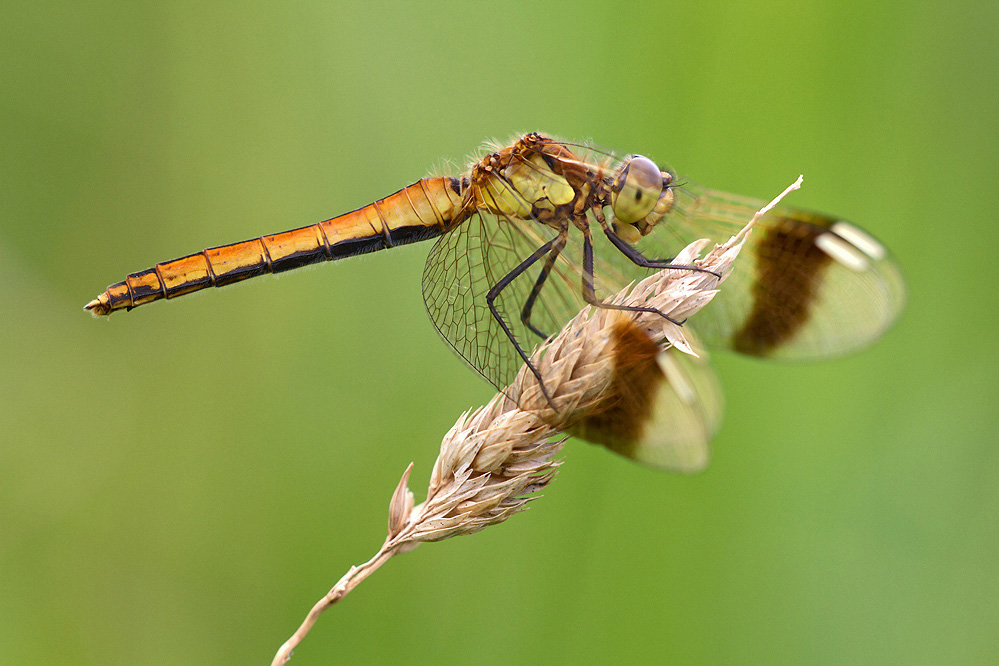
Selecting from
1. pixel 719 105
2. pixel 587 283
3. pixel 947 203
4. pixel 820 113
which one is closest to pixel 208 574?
pixel 587 283

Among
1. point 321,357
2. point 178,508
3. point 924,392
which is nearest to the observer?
point 924,392

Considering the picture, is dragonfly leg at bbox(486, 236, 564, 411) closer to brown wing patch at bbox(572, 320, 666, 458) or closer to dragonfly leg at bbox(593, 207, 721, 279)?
dragonfly leg at bbox(593, 207, 721, 279)

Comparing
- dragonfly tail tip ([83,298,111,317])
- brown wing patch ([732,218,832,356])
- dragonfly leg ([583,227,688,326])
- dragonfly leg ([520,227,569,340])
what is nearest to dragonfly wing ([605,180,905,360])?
brown wing patch ([732,218,832,356])

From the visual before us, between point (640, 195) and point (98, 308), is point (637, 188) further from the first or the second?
point (98, 308)

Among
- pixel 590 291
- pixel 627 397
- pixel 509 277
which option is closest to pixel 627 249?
pixel 590 291

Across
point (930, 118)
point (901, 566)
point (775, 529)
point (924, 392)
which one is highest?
point (930, 118)

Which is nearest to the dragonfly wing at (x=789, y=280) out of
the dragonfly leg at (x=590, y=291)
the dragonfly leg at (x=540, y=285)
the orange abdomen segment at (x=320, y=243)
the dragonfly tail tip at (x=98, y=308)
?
the dragonfly leg at (x=590, y=291)

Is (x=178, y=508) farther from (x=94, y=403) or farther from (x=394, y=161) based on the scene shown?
(x=394, y=161)
